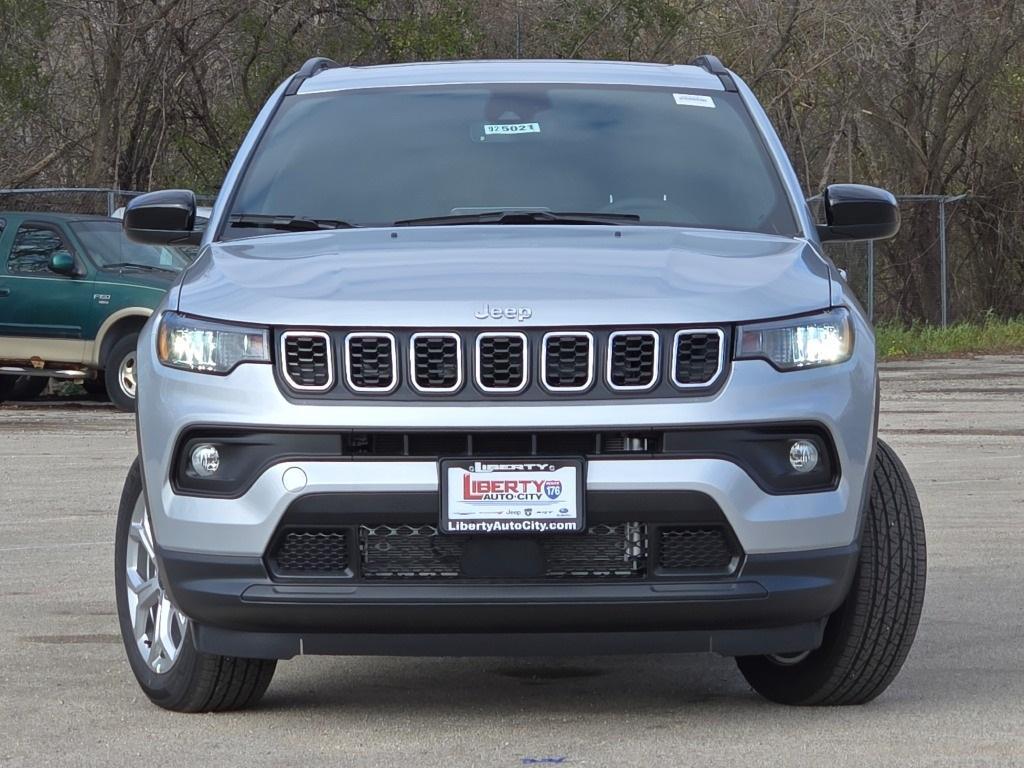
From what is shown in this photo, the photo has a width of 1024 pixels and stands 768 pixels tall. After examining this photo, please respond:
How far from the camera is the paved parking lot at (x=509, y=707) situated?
4.88 m

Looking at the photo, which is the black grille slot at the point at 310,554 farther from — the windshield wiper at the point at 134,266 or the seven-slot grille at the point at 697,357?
the windshield wiper at the point at 134,266

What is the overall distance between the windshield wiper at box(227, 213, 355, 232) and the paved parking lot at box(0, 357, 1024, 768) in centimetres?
135

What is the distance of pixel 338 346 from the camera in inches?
185

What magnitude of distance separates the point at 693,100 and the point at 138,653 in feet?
8.12

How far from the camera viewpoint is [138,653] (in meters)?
5.53

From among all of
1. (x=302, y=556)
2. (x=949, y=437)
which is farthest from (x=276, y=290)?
(x=949, y=437)

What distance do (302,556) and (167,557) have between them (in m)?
0.37

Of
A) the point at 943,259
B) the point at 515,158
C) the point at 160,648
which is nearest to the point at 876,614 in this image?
the point at 515,158

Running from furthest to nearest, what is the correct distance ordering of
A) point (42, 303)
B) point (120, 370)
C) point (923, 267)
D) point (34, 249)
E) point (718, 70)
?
point (923, 267) < point (34, 249) < point (42, 303) < point (120, 370) < point (718, 70)

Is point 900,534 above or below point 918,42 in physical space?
above

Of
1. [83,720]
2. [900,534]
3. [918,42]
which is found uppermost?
[900,534]

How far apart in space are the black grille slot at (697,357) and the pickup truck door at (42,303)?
1377cm

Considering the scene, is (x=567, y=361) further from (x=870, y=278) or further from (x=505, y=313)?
(x=870, y=278)

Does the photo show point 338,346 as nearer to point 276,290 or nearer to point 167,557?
point 276,290
